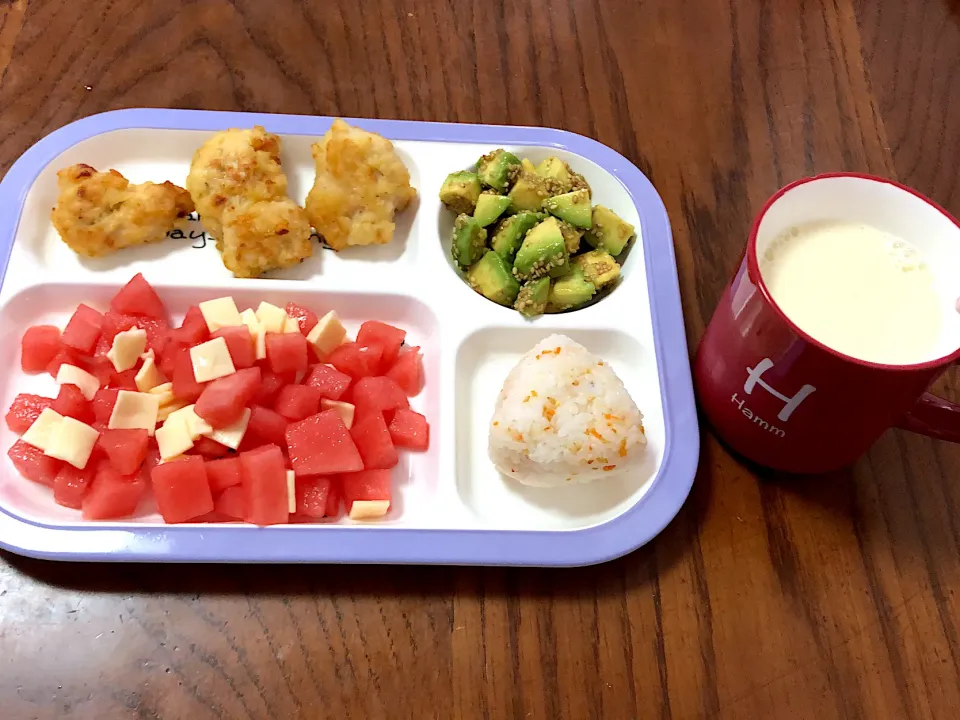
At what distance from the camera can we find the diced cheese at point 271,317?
1.17 meters

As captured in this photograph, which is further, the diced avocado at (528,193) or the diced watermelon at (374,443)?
the diced avocado at (528,193)

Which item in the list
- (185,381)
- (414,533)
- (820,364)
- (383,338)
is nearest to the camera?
(820,364)

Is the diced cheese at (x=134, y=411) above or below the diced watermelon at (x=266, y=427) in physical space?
above

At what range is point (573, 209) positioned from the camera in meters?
1.25

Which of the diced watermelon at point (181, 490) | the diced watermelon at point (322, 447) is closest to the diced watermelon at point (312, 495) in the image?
the diced watermelon at point (322, 447)

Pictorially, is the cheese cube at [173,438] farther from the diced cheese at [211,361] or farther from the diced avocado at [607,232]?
the diced avocado at [607,232]

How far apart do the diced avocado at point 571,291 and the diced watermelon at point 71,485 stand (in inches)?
30.8

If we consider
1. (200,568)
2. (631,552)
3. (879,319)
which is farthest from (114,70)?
(879,319)

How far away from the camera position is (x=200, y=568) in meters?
1.00

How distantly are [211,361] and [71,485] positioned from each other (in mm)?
261

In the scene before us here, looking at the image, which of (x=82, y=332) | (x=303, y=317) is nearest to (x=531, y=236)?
(x=303, y=317)

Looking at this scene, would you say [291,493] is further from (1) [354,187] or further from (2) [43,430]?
(1) [354,187]

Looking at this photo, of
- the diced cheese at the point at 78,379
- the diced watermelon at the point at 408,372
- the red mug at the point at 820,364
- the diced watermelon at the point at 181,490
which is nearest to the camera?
the red mug at the point at 820,364

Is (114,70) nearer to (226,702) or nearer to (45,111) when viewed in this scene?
(45,111)
